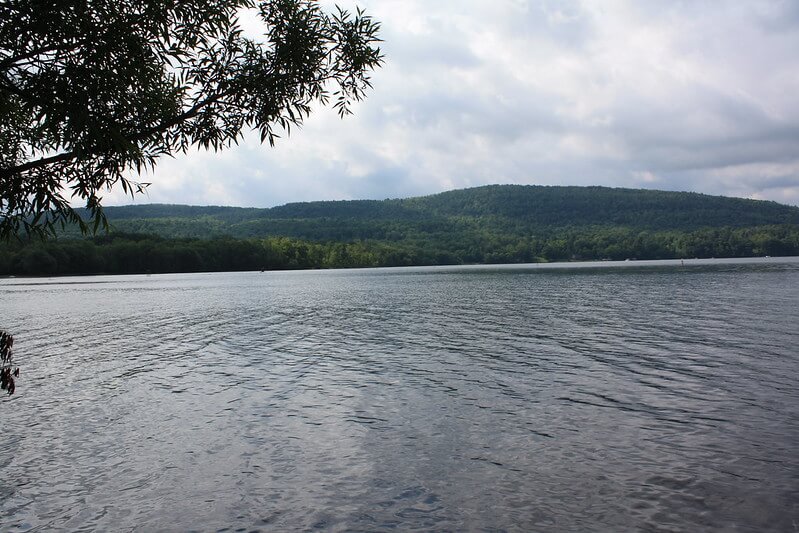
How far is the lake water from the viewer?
39.6 ft

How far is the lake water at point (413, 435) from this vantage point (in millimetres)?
12062

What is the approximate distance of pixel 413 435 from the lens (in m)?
17.3

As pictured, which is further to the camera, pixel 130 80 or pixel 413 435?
pixel 413 435

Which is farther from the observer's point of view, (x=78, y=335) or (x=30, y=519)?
(x=78, y=335)

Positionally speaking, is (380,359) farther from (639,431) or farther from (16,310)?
(16,310)

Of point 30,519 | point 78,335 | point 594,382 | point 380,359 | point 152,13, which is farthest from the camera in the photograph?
point 78,335

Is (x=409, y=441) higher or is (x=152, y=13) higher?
(x=152, y=13)

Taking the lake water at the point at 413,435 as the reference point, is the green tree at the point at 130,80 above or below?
above

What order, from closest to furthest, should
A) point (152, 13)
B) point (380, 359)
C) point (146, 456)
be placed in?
point (152, 13)
point (146, 456)
point (380, 359)

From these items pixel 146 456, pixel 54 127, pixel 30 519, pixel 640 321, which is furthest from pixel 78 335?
pixel 640 321

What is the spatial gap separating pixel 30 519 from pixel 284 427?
25.1ft

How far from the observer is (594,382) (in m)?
23.9

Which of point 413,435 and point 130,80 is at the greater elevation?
point 130,80

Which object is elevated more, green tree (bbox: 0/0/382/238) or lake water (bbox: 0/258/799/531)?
green tree (bbox: 0/0/382/238)
